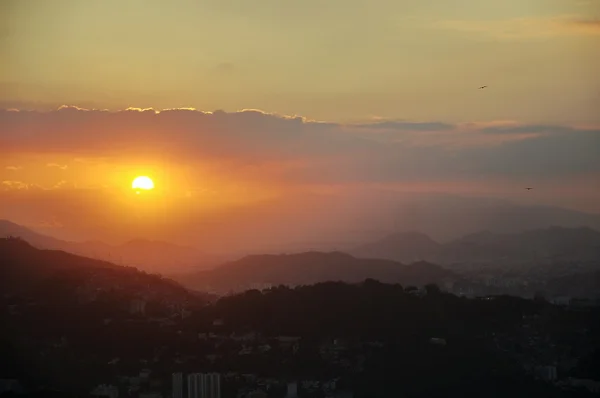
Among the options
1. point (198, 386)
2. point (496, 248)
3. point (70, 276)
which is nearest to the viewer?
point (198, 386)

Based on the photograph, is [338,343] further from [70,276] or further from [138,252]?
[138,252]

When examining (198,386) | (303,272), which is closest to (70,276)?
(198,386)

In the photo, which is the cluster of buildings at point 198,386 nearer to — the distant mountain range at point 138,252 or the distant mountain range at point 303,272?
the distant mountain range at point 303,272

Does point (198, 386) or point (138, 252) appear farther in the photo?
point (138, 252)

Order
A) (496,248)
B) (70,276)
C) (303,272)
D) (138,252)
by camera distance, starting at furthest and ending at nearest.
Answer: (496,248), (138,252), (303,272), (70,276)

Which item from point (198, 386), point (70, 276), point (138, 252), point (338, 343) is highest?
point (138, 252)

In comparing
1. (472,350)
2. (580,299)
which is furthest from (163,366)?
(580,299)

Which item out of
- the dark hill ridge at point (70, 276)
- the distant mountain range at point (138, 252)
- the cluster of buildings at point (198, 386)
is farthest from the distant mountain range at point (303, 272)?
the cluster of buildings at point (198, 386)
